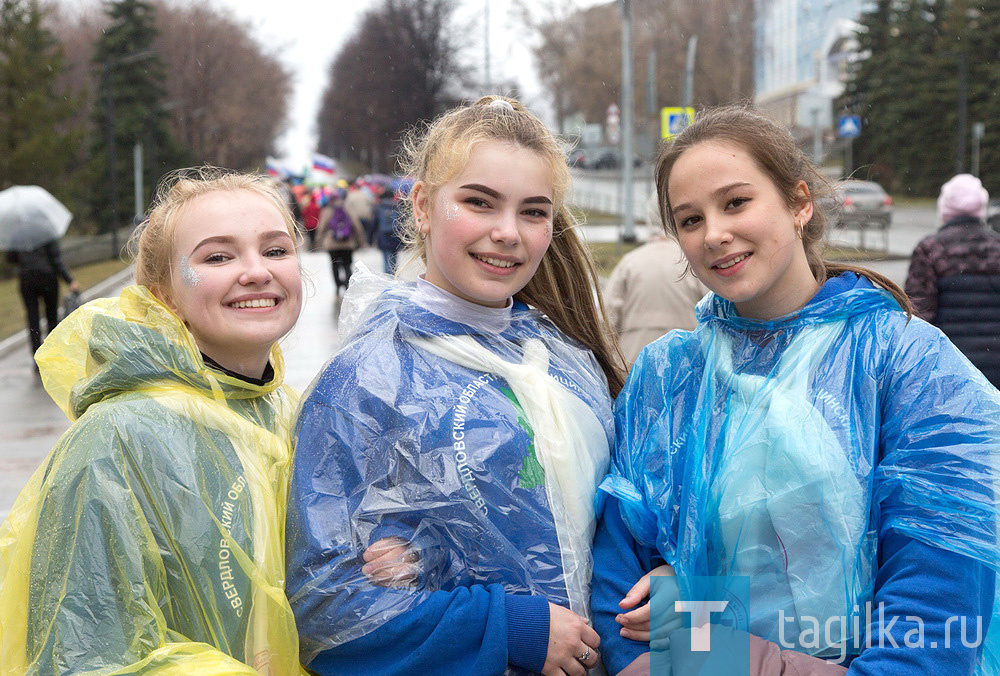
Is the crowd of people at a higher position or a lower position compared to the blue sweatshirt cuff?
higher

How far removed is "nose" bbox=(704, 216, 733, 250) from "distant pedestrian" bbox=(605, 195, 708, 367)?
10.2 feet

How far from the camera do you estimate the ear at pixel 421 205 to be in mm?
2137

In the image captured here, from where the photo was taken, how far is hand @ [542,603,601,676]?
180cm

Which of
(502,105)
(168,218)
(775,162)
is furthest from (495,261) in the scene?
(168,218)

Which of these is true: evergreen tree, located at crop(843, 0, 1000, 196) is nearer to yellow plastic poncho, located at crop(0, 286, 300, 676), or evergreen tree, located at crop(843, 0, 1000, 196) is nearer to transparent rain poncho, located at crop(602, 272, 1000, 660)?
transparent rain poncho, located at crop(602, 272, 1000, 660)

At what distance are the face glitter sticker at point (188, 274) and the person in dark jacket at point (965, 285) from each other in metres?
4.12

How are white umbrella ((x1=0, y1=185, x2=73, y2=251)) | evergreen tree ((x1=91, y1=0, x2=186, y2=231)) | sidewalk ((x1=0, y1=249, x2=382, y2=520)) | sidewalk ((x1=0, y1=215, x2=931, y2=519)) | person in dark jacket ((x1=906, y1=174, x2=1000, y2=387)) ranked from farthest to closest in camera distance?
evergreen tree ((x1=91, y1=0, x2=186, y2=231))
white umbrella ((x1=0, y1=185, x2=73, y2=251))
sidewalk ((x1=0, y1=249, x2=382, y2=520))
sidewalk ((x1=0, y1=215, x2=931, y2=519))
person in dark jacket ((x1=906, y1=174, x2=1000, y2=387))

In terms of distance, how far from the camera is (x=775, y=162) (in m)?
1.94

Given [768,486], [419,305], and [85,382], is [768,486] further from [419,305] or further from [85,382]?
[85,382]

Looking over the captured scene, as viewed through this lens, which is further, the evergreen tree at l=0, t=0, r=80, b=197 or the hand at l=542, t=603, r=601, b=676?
the evergreen tree at l=0, t=0, r=80, b=197

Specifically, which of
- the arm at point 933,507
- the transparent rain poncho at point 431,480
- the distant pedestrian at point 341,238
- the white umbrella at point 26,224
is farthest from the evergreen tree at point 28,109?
the arm at point 933,507

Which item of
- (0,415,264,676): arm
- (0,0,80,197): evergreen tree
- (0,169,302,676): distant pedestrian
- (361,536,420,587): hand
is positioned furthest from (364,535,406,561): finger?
(0,0,80,197): evergreen tree

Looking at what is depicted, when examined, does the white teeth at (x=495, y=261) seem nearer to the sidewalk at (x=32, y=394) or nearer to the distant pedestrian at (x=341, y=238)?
the sidewalk at (x=32, y=394)

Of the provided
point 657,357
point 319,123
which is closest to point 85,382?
point 657,357
